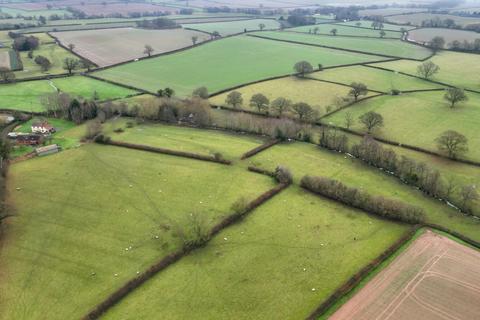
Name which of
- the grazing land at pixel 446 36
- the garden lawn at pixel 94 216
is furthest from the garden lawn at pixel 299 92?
the grazing land at pixel 446 36

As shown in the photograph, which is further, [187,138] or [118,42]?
[118,42]

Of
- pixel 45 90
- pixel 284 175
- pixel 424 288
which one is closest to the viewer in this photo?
pixel 424 288

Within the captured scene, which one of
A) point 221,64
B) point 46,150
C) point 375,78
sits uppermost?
point 221,64

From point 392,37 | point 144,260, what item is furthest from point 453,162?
point 392,37

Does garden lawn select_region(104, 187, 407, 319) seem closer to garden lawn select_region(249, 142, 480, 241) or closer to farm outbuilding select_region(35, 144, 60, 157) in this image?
garden lawn select_region(249, 142, 480, 241)

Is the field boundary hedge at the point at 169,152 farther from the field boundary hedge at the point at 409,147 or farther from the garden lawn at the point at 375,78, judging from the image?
the garden lawn at the point at 375,78

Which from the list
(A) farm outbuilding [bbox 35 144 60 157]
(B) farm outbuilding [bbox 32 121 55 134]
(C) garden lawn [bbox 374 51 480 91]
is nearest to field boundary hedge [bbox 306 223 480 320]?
(A) farm outbuilding [bbox 35 144 60 157]

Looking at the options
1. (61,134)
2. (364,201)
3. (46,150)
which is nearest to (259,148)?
(364,201)

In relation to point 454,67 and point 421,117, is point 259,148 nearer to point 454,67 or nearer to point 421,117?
point 421,117
